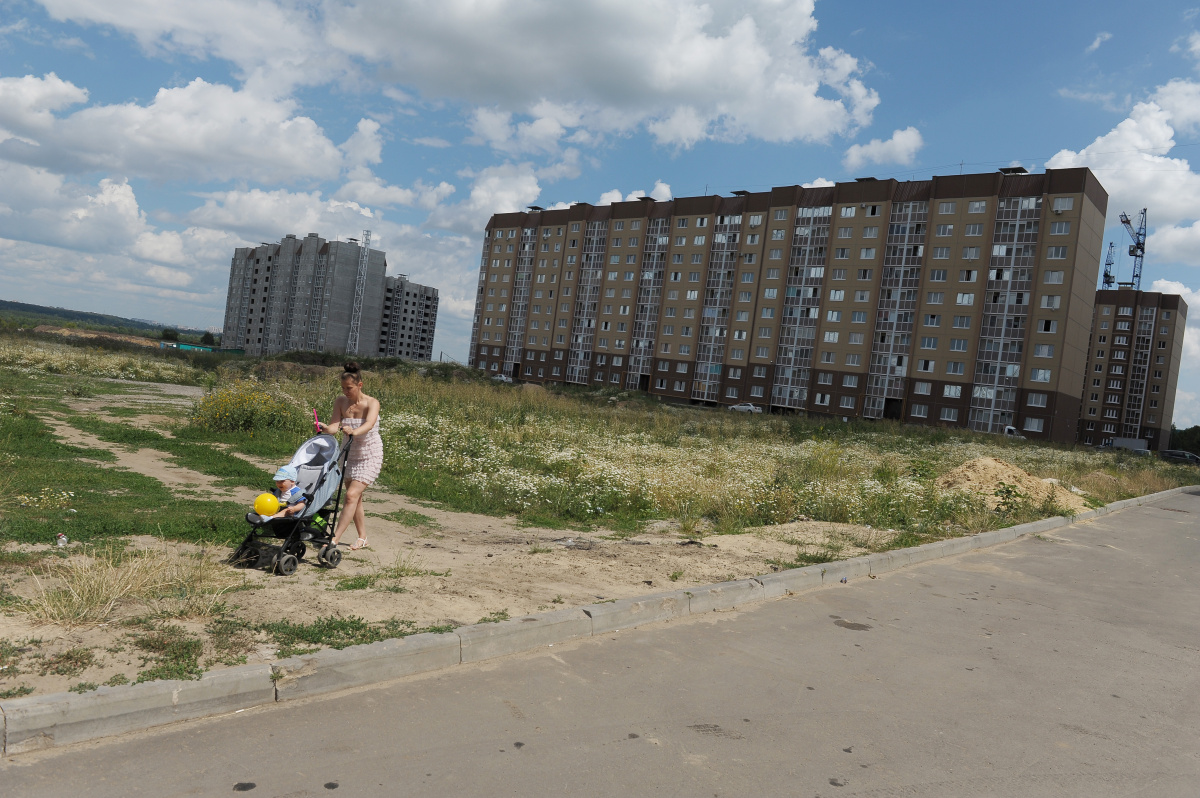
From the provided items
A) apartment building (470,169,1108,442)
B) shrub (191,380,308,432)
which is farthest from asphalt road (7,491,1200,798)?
apartment building (470,169,1108,442)

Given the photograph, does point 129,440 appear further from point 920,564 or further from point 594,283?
point 594,283

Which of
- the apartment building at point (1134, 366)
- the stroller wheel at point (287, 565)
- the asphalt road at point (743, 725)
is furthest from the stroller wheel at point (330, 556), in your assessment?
the apartment building at point (1134, 366)

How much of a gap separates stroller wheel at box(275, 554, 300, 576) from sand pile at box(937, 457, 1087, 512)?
47.1ft

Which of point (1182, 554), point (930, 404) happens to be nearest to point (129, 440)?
point (1182, 554)

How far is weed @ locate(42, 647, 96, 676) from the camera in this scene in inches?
148

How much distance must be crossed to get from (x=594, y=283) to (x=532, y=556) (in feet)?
257

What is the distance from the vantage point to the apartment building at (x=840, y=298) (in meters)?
56.7

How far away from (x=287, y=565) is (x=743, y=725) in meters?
3.78

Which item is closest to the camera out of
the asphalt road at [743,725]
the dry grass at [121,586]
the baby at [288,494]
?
the asphalt road at [743,725]

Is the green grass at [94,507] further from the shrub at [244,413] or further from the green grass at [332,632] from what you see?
the shrub at [244,413]

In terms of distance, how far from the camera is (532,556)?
7688 mm

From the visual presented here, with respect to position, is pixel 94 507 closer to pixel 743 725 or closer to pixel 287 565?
pixel 287 565

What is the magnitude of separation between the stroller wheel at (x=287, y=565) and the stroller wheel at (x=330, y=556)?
0.34 metres

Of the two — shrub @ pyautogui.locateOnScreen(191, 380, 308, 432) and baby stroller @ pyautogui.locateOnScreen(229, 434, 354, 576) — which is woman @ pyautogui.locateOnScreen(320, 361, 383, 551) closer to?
baby stroller @ pyautogui.locateOnScreen(229, 434, 354, 576)
